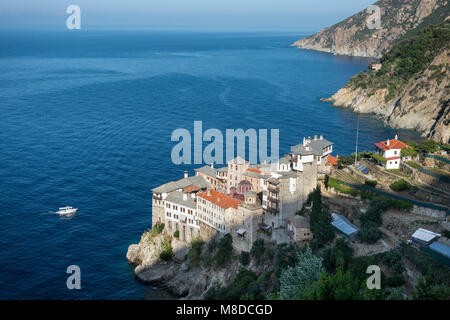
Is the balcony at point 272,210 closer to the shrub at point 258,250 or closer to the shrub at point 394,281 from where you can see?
the shrub at point 258,250

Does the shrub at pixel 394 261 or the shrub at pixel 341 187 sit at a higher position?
the shrub at pixel 341 187

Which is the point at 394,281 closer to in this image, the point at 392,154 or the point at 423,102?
the point at 392,154

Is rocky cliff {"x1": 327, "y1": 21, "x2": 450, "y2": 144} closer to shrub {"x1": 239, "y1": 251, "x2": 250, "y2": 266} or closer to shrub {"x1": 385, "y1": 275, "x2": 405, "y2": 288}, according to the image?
shrub {"x1": 239, "y1": 251, "x2": 250, "y2": 266}

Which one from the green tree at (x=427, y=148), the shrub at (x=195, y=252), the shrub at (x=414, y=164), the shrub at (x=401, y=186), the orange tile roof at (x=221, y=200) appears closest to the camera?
the orange tile roof at (x=221, y=200)

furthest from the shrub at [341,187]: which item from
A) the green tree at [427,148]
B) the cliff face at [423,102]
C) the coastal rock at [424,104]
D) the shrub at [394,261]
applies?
the coastal rock at [424,104]

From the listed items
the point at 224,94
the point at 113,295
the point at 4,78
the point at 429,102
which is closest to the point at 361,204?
the point at 113,295

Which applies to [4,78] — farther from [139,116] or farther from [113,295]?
[113,295]

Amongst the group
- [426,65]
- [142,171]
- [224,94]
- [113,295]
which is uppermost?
[426,65]
